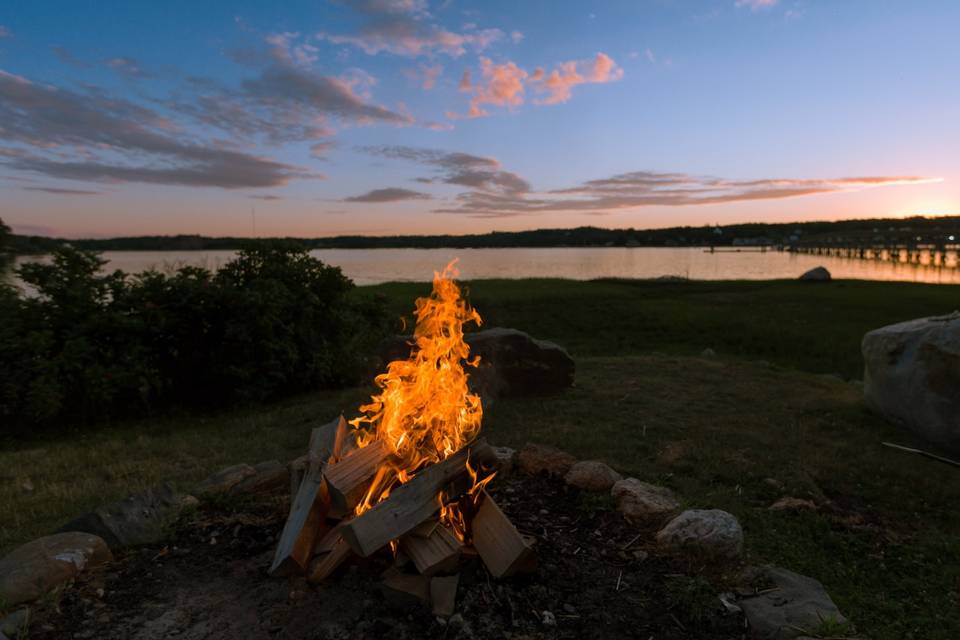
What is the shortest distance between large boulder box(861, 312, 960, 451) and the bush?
9.48m

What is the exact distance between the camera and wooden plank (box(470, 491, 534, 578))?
3865 mm

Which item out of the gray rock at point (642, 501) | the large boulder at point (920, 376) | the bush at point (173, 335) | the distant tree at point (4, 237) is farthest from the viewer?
the bush at point (173, 335)

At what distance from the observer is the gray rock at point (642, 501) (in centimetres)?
501

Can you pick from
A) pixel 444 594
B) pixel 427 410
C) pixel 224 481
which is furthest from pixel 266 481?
pixel 444 594

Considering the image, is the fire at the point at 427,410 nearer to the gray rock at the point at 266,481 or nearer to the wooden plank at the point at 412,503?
the wooden plank at the point at 412,503

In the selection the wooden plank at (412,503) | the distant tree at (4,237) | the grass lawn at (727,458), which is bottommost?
the grass lawn at (727,458)

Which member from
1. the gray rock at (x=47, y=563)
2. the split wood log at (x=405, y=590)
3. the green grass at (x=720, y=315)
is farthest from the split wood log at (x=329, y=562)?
the green grass at (x=720, y=315)

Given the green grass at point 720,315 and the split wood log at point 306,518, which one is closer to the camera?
the split wood log at point 306,518

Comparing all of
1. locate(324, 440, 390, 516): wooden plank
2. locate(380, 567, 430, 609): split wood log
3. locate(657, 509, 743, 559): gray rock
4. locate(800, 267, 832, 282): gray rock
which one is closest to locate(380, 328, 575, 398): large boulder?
locate(324, 440, 390, 516): wooden plank

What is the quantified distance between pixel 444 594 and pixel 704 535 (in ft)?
6.96

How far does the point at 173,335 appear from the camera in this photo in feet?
33.1

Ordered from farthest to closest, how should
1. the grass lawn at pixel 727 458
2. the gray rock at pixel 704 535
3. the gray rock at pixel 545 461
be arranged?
the gray rock at pixel 545 461 → the grass lawn at pixel 727 458 → the gray rock at pixel 704 535

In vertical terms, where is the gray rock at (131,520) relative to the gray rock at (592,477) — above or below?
above

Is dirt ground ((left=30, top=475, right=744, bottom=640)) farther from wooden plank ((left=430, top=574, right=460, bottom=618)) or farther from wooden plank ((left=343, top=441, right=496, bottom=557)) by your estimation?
wooden plank ((left=343, top=441, right=496, bottom=557))
